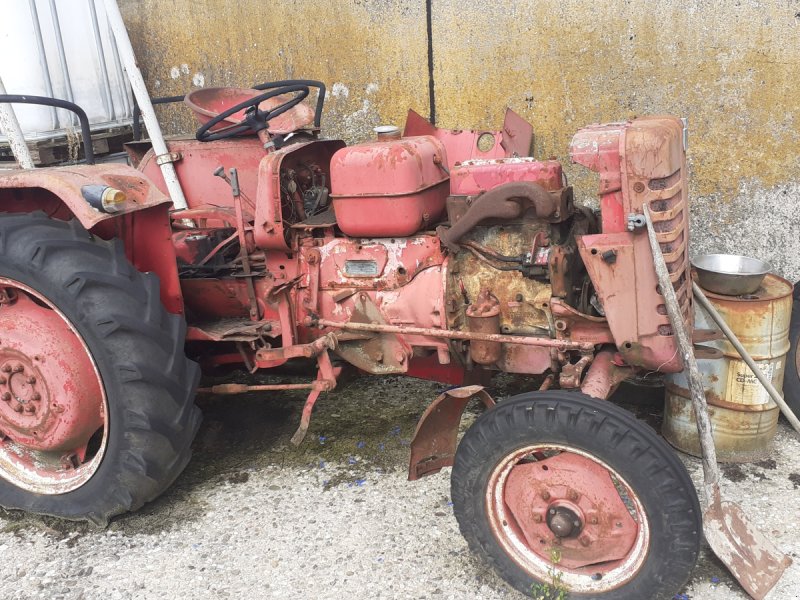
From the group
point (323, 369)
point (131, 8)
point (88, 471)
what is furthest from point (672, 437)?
Answer: point (131, 8)

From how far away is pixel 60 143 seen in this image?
405 centimetres

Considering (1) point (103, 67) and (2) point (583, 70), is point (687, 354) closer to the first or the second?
(2) point (583, 70)

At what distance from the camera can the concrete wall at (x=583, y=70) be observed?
326 cm

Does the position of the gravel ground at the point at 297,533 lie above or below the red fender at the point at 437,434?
below

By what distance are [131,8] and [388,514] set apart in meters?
4.01

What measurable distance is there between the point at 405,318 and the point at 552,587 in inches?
41.8

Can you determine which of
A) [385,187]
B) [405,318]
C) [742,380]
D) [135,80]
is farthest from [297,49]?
[742,380]

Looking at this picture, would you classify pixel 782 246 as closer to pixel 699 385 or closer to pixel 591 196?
pixel 591 196

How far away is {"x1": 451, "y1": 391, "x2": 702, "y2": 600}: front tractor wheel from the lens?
1871 millimetres

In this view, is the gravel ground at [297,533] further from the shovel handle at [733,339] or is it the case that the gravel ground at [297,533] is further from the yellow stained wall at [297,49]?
the yellow stained wall at [297,49]

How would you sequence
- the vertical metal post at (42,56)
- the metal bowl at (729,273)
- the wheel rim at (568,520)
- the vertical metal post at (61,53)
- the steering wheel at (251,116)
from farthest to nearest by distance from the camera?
the vertical metal post at (61,53) → the vertical metal post at (42,56) → the steering wheel at (251,116) → the metal bowl at (729,273) → the wheel rim at (568,520)

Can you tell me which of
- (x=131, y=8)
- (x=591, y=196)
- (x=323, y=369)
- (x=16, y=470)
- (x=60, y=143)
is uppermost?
(x=131, y=8)

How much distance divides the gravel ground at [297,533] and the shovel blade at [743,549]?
0.07 m


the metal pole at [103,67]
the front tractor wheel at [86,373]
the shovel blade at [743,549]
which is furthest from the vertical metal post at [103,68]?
the shovel blade at [743,549]
